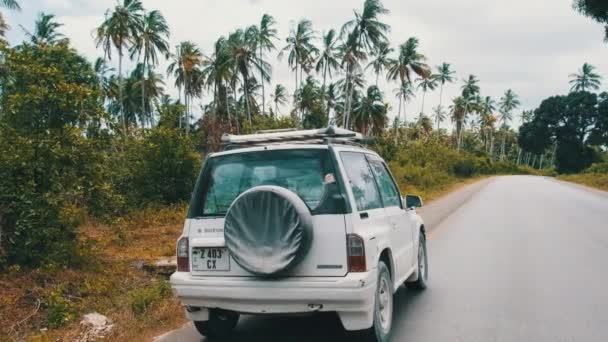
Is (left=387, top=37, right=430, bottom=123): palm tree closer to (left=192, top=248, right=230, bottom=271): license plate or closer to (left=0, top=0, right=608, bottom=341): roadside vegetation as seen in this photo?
(left=0, top=0, right=608, bottom=341): roadside vegetation

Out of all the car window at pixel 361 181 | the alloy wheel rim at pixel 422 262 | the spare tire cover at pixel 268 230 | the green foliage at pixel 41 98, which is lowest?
the alloy wheel rim at pixel 422 262

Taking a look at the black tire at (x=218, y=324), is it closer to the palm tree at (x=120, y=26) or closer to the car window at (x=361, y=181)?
the car window at (x=361, y=181)

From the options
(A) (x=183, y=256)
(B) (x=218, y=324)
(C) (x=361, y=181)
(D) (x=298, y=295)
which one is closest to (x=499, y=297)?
(C) (x=361, y=181)

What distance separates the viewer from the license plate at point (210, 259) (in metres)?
4.33

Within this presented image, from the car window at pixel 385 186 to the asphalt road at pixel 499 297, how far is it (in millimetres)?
1189

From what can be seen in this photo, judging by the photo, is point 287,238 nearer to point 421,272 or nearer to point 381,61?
point 421,272

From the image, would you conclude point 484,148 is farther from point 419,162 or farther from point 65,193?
point 65,193

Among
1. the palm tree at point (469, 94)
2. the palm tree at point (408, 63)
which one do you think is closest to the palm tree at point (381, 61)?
the palm tree at point (408, 63)

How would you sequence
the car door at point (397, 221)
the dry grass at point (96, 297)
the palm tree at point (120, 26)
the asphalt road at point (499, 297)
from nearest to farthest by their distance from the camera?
the asphalt road at point (499, 297)
the car door at point (397, 221)
the dry grass at point (96, 297)
the palm tree at point (120, 26)

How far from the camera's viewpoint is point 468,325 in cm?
506

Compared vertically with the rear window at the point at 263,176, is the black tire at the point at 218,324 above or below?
below

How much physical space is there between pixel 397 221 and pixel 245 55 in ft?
136

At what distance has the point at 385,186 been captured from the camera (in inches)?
223

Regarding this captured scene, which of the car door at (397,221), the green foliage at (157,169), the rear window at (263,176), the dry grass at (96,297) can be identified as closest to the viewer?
the rear window at (263,176)
